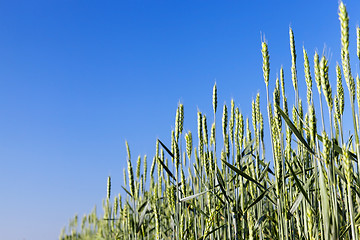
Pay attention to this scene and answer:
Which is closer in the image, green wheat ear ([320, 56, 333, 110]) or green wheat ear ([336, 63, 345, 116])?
green wheat ear ([320, 56, 333, 110])

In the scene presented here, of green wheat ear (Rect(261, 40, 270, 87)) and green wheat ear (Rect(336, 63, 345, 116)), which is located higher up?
green wheat ear (Rect(261, 40, 270, 87))

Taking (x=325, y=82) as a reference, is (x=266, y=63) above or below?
above

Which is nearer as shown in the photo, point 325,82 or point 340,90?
point 325,82

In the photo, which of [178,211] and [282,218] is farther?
[178,211]

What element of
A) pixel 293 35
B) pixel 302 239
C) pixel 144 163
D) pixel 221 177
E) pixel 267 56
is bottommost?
pixel 302 239

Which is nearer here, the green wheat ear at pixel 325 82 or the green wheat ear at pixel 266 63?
the green wheat ear at pixel 325 82

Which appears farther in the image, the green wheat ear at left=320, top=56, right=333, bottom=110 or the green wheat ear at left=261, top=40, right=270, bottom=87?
the green wheat ear at left=261, top=40, right=270, bottom=87

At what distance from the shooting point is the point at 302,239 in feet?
4.81

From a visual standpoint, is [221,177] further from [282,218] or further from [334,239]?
[334,239]

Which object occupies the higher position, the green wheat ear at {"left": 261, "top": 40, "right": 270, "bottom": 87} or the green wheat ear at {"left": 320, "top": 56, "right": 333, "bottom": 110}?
the green wheat ear at {"left": 261, "top": 40, "right": 270, "bottom": 87}

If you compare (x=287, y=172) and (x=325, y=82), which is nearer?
(x=325, y=82)

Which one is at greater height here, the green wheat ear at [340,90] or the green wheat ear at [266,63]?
the green wheat ear at [266,63]

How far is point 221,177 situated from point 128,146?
528 millimetres

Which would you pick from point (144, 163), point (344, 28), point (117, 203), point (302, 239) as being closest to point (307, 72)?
point (344, 28)
